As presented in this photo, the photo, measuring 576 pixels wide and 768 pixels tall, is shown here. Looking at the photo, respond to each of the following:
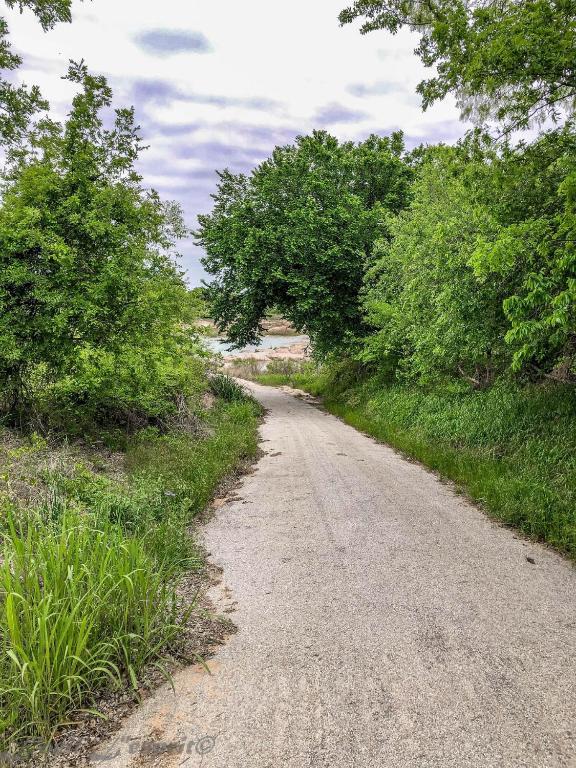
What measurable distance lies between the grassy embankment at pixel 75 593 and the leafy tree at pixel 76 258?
1.84m

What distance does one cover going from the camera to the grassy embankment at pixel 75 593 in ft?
8.18

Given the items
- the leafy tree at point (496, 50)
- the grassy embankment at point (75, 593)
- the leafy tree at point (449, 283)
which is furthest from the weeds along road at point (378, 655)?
the leafy tree at point (496, 50)

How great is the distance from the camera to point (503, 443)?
815 cm

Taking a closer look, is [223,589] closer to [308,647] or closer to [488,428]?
[308,647]

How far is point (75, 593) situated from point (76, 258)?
18.9 ft

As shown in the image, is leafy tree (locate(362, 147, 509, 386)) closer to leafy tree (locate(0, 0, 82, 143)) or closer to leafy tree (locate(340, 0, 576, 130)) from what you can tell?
leafy tree (locate(340, 0, 576, 130))

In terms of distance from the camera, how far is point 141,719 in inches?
103

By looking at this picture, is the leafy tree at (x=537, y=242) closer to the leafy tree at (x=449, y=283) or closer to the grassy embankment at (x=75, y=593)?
the leafy tree at (x=449, y=283)

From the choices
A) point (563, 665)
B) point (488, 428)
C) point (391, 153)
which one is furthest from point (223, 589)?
point (391, 153)

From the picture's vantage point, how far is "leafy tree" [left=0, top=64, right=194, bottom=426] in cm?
650

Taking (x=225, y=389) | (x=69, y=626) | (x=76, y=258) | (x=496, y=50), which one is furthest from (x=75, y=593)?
(x=225, y=389)

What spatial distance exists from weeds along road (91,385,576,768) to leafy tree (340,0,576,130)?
18.9 ft

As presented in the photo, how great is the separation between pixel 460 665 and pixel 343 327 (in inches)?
701

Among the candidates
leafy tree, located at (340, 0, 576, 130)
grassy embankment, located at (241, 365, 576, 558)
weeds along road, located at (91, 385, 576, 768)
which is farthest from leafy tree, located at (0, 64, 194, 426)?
grassy embankment, located at (241, 365, 576, 558)
